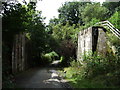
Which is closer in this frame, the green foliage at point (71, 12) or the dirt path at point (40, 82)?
the dirt path at point (40, 82)

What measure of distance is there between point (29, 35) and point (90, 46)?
1100cm

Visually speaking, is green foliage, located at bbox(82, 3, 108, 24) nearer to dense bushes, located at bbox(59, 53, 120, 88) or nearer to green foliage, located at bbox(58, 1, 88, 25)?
green foliage, located at bbox(58, 1, 88, 25)

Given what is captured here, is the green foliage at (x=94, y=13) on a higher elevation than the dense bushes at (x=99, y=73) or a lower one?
higher

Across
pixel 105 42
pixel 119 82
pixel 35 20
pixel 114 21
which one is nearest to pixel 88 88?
pixel 119 82

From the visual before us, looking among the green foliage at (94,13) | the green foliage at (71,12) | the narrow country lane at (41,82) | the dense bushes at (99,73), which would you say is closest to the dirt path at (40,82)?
the narrow country lane at (41,82)

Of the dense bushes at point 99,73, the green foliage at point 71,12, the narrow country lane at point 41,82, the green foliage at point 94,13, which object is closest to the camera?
the dense bushes at point 99,73

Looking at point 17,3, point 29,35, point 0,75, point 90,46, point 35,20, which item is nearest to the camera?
point 0,75

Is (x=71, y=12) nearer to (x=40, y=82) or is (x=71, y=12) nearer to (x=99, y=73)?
(x=99, y=73)

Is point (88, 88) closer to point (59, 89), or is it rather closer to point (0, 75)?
point (59, 89)

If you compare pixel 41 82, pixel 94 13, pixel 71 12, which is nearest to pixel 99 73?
pixel 41 82

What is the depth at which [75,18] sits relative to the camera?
4453 cm

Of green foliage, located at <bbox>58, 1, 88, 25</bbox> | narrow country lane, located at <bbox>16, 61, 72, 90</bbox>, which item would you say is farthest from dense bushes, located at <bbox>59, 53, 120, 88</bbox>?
green foliage, located at <bbox>58, 1, 88, 25</bbox>

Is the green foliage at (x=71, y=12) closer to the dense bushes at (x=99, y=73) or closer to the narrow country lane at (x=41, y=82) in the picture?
the narrow country lane at (x=41, y=82)

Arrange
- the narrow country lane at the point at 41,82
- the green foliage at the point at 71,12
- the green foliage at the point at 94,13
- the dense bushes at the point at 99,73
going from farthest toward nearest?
the green foliage at the point at 71,12, the green foliage at the point at 94,13, the narrow country lane at the point at 41,82, the dense bushes at the point at 99,73
